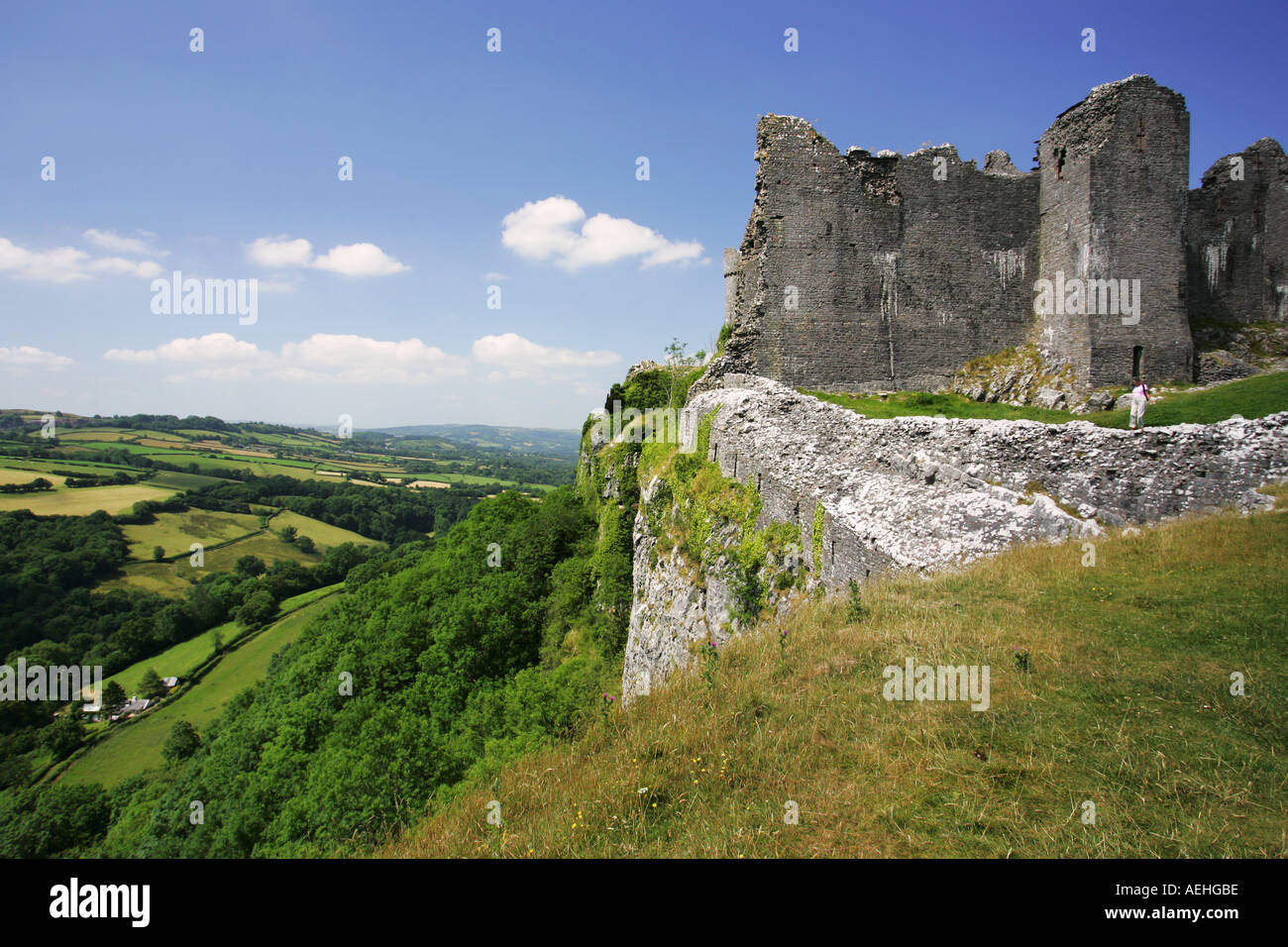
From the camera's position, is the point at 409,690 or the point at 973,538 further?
the point at 409,690

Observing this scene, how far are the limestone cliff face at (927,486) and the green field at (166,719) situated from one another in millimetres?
42675

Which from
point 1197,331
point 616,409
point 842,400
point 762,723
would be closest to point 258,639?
point 616,409

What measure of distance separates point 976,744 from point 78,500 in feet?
346

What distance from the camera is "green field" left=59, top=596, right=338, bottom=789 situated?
37125 mm

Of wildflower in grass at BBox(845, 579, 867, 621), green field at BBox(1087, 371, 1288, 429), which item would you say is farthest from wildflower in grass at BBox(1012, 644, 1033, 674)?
green field at BBox(1087, 371, 1288, 429)

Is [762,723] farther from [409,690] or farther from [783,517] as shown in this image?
[409,690]

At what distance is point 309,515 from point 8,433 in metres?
92.9

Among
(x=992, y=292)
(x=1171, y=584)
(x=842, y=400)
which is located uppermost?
(x=992, y=292)

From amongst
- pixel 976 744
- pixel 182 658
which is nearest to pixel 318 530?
pixel 182 658

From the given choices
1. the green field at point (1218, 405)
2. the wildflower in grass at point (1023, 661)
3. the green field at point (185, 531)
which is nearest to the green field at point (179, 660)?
the green field at point (185, 531)

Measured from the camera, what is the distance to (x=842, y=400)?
2000 centimetres

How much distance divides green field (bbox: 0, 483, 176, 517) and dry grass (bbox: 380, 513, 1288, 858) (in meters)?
94.7

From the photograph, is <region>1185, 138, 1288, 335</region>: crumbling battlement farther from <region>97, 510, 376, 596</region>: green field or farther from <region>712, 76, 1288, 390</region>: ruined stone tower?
<region>97, 510, 376, 596</region>: green field

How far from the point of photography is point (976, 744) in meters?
4.13
